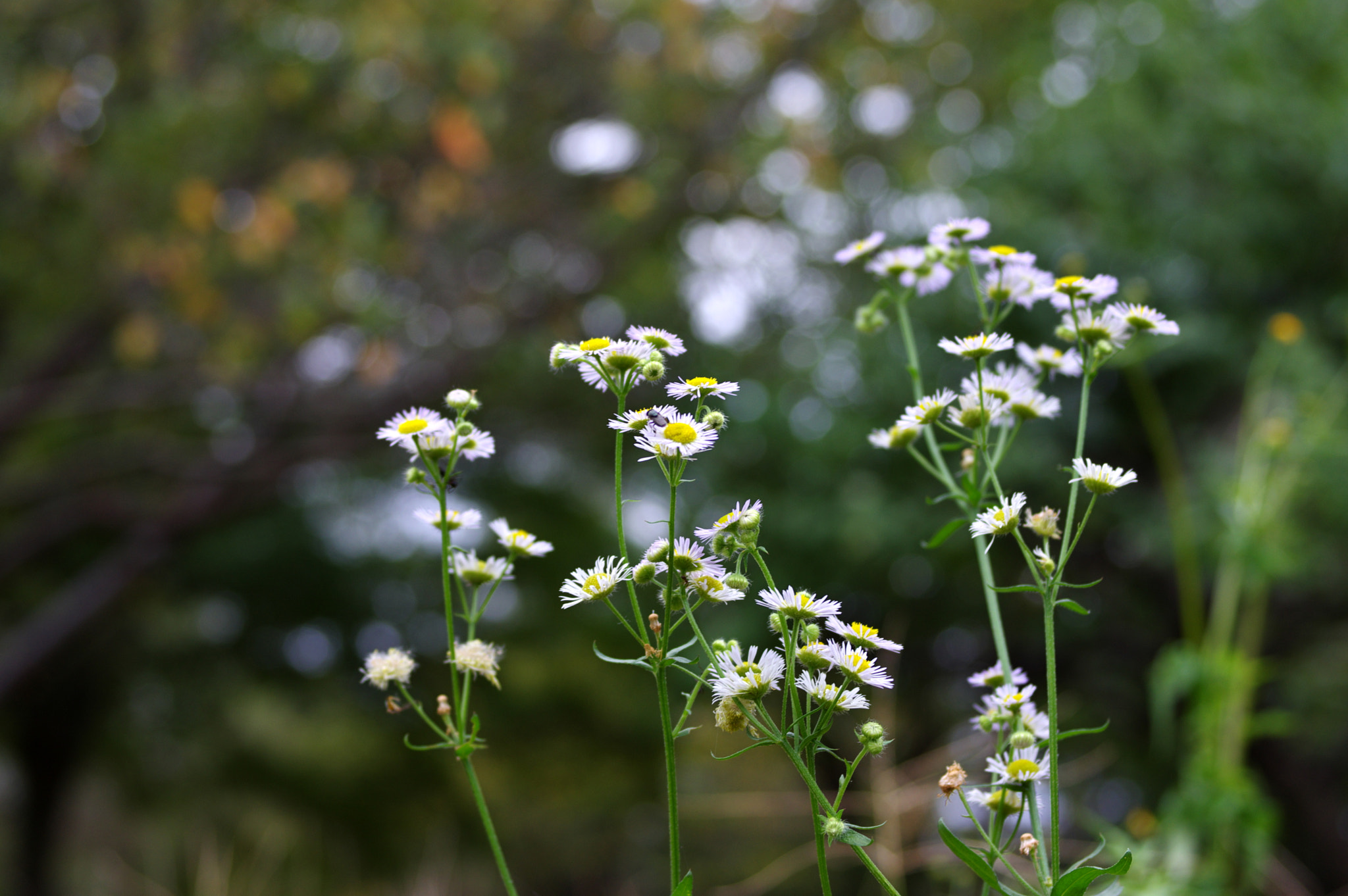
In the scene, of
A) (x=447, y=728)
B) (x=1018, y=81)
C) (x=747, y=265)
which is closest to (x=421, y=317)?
(x=747, y=265)

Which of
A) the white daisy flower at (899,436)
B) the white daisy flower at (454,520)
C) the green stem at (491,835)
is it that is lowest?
the green stem at (491,835)

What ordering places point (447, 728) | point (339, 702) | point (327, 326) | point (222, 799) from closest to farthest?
1. point (447, 728)
2. point (327, 326)
3. point (339, 702)
4. point (222, 799)

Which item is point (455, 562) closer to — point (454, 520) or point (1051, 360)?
point (454, 520)

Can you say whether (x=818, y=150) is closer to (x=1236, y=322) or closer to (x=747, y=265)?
(x=747, y=265)

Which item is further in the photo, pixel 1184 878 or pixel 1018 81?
pixel 1018 81

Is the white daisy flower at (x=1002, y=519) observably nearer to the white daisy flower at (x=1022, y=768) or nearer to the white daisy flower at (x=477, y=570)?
the white daisy flower at (x=1022, y=768)

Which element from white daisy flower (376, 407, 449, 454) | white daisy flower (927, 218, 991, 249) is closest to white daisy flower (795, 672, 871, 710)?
white daisy flower (376, 407, 449, 454)

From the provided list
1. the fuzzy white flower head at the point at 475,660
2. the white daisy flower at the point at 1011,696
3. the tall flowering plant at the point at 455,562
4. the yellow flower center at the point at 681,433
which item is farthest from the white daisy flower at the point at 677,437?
the white daisy flower at the point at 1011,696

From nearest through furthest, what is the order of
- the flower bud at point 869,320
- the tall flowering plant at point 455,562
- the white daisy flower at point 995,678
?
the tall flowering plant at point 455,562
the white daisy flower at point 995,678
the flower bud at point 869,320
